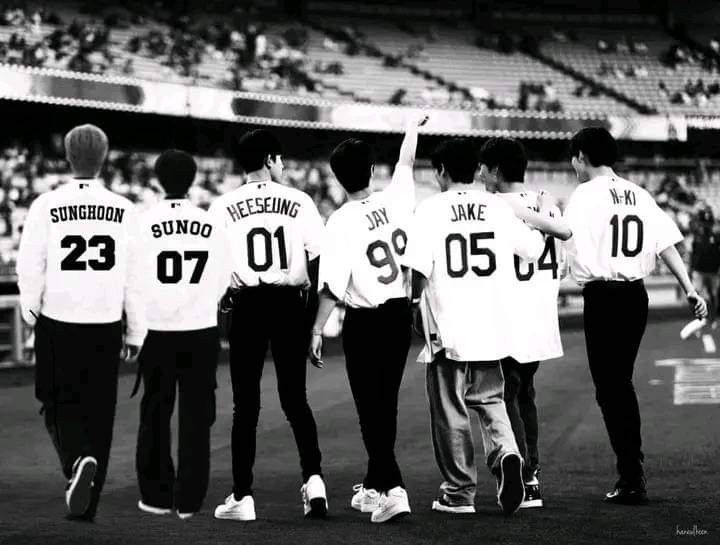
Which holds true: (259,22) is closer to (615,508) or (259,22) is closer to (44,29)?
(44,29)

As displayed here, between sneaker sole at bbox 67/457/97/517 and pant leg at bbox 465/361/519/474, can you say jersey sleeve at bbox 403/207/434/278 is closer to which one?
pant leg at bbox 465/361/519/474

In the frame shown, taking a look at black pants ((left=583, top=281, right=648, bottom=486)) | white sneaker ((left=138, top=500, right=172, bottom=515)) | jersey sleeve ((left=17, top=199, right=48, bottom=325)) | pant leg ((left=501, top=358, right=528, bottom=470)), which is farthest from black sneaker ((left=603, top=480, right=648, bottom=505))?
jersey sleeve ((left=17, top=199, right=48, bottom=325))

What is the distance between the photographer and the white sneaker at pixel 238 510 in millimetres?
6828

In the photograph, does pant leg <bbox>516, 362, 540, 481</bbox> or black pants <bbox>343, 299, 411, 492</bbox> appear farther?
pant leg <bbox>516, 362, 540, 481</bbox>

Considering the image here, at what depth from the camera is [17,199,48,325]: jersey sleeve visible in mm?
6543

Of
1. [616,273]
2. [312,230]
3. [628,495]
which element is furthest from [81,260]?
[628,495]

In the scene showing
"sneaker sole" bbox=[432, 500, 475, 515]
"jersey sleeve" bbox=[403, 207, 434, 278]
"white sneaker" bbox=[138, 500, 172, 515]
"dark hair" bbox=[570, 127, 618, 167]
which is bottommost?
"sneaker sole" bbox=[432, 500, 475, 515]

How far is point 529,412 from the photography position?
7.55 m

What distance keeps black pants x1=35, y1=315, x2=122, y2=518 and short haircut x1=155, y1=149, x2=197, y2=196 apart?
811mm

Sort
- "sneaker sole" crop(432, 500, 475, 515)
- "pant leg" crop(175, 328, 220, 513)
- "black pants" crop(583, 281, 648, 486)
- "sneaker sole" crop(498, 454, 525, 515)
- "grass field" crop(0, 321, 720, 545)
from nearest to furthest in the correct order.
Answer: "grass field" crop(0, 321, 720, 545) → "pant leg" crop(175, 328, 220, 513) → "sneaker sole" crop(498, 454, 525, 515) → "sneaker sole" crop(432, 500, 475, 515) → "black pants" crop(583, 281, 648, 486)

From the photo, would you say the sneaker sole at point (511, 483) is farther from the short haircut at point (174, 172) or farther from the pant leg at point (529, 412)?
the short haircut at point (174, 172)

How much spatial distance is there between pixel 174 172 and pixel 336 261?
102 centimetres

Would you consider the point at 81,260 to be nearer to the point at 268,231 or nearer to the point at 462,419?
the point at 268,231

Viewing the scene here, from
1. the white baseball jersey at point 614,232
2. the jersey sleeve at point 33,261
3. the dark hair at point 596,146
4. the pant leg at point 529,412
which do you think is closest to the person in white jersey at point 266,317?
the jersey sleeve at point 33,261
